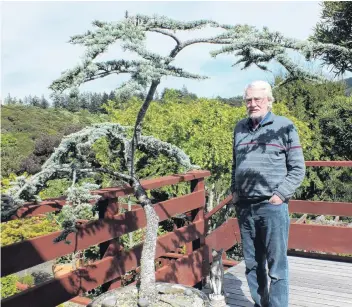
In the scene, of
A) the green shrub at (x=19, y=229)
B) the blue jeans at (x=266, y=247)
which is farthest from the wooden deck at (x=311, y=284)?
the green shrub at (x=19, y=229)

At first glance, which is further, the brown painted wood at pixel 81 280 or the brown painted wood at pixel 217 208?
the brown painted wood at pixel 217 208

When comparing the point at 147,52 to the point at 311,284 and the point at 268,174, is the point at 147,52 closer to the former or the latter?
the point at 268,174

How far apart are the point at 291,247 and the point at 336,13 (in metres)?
6.64

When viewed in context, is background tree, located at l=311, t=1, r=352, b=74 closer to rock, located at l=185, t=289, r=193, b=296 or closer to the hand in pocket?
the hand in pocket

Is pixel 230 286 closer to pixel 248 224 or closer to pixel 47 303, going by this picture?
pixel 248 224

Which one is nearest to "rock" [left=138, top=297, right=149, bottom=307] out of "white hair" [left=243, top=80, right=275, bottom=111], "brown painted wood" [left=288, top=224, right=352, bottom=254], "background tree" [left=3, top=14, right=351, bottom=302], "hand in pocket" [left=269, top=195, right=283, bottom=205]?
"background tree" [left=3, top=14, right=351, bottom=302]

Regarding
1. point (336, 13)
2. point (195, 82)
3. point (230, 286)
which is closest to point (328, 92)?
point (336, 13)

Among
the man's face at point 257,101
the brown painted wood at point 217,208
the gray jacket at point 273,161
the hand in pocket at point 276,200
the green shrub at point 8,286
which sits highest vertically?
the man's face at point 257,101

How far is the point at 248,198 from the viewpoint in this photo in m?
2.18

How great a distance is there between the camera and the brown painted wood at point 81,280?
71.6 inches

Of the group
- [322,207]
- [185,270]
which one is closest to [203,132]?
[322,207]

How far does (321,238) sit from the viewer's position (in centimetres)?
377

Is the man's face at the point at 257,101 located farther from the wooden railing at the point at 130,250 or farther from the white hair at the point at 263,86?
the wooden railing at the point at 130,250

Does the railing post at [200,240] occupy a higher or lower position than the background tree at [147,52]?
lower
